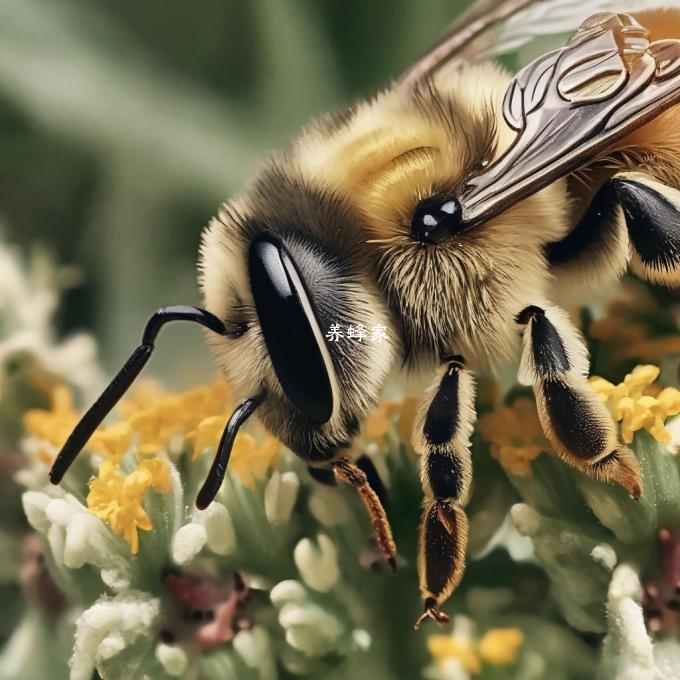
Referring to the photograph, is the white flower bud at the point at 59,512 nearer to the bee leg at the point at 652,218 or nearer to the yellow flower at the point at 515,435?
the yellow flower at the point at 515,435

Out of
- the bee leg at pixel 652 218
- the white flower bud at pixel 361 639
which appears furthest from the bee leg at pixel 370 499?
the bee leg at pixel 652 218

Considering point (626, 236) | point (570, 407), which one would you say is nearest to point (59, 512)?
point (570, 407)

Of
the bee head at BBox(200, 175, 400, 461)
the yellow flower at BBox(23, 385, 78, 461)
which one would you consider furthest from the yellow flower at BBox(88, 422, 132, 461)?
the bee head at BBox(200, 175, 400, 461)

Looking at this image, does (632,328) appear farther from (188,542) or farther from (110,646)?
(110,646)

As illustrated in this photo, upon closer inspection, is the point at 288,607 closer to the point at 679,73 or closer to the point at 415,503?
the point at 415,503

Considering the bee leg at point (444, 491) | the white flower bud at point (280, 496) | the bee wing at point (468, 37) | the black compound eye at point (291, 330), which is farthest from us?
the bee wing at point (468, 37)

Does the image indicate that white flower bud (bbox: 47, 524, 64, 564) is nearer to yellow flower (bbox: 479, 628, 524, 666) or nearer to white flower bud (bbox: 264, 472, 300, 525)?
white flower bud (bbox: 264, 472, 300, 525)
